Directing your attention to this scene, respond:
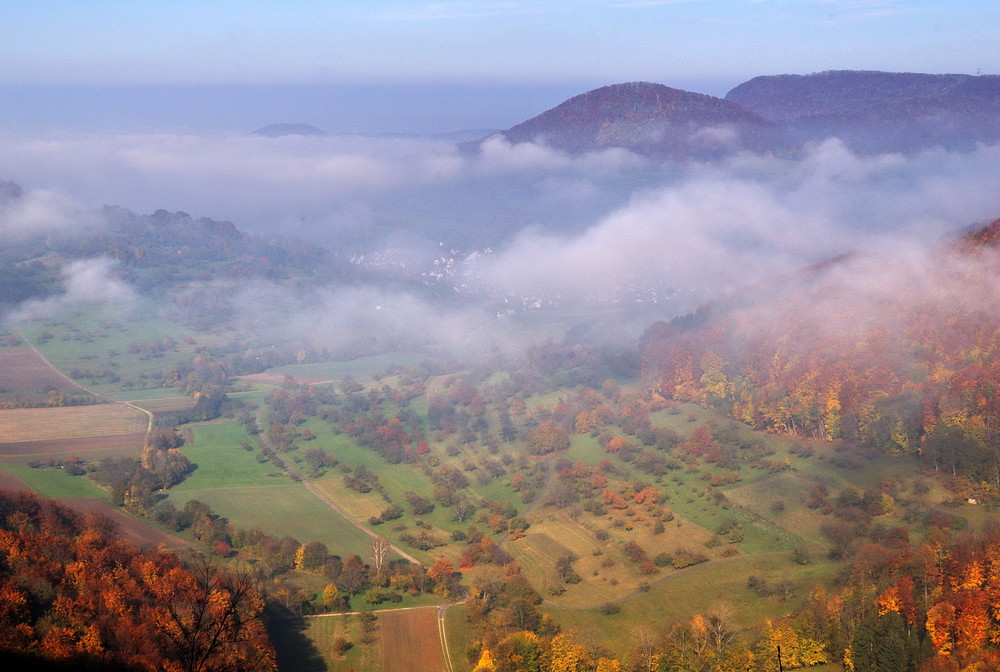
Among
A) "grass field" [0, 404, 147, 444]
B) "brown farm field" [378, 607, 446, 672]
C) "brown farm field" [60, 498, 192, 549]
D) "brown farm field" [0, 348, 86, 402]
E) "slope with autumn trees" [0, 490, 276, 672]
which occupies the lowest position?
"brown farm field" [378, 607, 446, 672]

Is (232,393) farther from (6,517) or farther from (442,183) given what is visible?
(442,183)

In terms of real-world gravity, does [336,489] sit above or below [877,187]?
below

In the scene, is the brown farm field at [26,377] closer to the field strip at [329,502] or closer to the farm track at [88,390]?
the farm track at [88,390]

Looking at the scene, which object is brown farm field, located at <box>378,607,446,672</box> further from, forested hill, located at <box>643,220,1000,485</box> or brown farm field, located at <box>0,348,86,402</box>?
brown farm field, located at <box>0,348,86,402</box>

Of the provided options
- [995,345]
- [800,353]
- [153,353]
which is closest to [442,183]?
[153,353]

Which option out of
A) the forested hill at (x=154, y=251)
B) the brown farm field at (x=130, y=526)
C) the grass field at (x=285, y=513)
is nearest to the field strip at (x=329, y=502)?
the grass field at (x=285, y=513)

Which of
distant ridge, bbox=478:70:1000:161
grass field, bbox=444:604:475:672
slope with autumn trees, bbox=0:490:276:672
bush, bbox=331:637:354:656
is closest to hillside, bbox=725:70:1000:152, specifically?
distant ridge, bbox=478:70:1000:161
